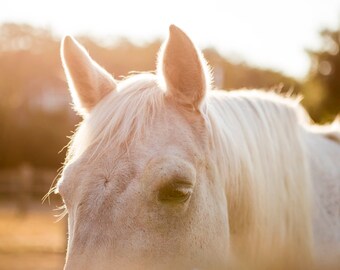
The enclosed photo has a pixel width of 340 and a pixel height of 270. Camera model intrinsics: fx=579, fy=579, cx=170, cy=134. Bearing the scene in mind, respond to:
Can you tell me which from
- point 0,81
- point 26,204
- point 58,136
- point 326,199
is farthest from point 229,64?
point 0,81

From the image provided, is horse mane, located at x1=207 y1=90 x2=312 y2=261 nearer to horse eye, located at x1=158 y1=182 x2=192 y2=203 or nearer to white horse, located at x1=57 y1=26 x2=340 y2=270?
white horse, located at x1=57 y1=26 x2=340 y2=270

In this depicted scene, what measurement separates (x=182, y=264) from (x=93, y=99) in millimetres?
1108

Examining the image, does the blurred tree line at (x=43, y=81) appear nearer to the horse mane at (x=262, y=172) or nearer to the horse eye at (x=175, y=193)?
the horse mane at (x=262, y=172)

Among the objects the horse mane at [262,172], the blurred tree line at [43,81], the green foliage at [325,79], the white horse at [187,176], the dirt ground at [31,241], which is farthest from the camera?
the blurred tree line at [43,81]

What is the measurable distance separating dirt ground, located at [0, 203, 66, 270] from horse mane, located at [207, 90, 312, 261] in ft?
21.8

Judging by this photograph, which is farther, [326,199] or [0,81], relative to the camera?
[0,81]

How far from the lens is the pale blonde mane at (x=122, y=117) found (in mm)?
2719

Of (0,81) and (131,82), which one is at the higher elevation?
(131,82)

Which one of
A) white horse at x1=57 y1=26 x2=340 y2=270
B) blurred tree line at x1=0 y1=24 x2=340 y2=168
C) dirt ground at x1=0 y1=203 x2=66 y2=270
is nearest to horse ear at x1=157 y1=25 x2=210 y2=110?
white horse at x1=57 y1=26 x2=340 y2=270

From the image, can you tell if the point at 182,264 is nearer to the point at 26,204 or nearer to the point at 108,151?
the point at 108,151

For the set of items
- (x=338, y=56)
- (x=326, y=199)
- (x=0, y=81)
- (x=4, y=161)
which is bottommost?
(x=4, y=161)

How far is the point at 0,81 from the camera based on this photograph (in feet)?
96.5

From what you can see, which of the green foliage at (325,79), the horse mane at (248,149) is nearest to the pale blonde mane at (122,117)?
the horse mane at (248,149)

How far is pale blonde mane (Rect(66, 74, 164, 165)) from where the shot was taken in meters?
2.72
